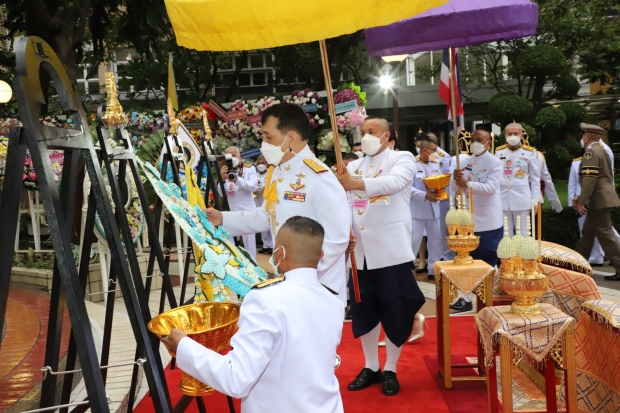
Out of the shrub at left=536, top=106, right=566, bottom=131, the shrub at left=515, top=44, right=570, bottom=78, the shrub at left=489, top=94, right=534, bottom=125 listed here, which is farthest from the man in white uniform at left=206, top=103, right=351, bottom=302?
the shrub at left=515, top=44, right=570, bottom=78

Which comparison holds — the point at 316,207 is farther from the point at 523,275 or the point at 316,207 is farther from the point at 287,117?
the point at 523,275

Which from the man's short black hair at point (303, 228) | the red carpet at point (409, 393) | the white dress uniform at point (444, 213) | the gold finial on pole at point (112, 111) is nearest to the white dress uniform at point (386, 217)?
the red carpet at point (409, 393)

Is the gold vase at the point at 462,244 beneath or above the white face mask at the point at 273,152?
beneath

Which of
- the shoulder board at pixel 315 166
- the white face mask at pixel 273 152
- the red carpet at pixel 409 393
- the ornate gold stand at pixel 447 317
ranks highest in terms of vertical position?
the white face mask at pixel 273 152

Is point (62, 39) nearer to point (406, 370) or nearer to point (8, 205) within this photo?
point (406, 370)

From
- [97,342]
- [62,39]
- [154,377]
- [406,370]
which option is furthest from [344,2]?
[62,39]

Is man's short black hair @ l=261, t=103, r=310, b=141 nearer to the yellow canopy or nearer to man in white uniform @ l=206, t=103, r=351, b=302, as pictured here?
man in white uniform @ l=206, t=103, r=351, b=302

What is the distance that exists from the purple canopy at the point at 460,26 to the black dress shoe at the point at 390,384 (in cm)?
261

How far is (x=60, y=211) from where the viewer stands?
2.20 meters

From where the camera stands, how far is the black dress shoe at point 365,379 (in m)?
4.52

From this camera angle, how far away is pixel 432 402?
4242 millimetres

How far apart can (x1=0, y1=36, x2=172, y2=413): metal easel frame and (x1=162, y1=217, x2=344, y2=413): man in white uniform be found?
0.96 ft

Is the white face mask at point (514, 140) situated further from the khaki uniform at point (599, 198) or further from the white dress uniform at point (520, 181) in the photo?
the khaki uniform at point (599, 198)

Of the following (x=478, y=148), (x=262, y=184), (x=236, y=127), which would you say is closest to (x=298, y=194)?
(x=478, y=148)
